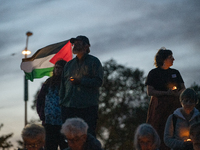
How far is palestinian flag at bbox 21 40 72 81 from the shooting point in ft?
36.2

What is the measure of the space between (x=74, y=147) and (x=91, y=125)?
170cm

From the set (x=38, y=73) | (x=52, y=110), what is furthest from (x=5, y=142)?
(x=52, y=110)

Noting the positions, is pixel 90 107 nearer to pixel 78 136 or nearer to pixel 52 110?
pixel 52 110

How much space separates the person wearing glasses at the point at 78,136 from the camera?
5.04 m

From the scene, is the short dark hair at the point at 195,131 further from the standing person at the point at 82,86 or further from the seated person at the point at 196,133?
the standing person at the point at 82,86

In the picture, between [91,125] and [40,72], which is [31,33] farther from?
[91,125]

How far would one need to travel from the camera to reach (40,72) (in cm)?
1149

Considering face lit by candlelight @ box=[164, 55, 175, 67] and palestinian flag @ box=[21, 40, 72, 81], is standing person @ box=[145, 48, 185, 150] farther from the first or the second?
palestinian flag @ box=[21, 40, 72, 81]

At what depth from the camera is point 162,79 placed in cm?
738

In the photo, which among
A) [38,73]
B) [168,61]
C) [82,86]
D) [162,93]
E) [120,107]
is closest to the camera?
[82,86]

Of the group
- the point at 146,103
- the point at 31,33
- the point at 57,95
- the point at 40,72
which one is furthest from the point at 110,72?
the point at 57,95

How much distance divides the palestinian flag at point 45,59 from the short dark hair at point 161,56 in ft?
12.2

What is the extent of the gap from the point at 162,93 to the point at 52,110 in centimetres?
190

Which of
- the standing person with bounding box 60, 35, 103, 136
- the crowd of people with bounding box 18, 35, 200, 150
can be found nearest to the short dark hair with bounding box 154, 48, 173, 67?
the crowd of people with bounding box 18, 35, 200, 150
